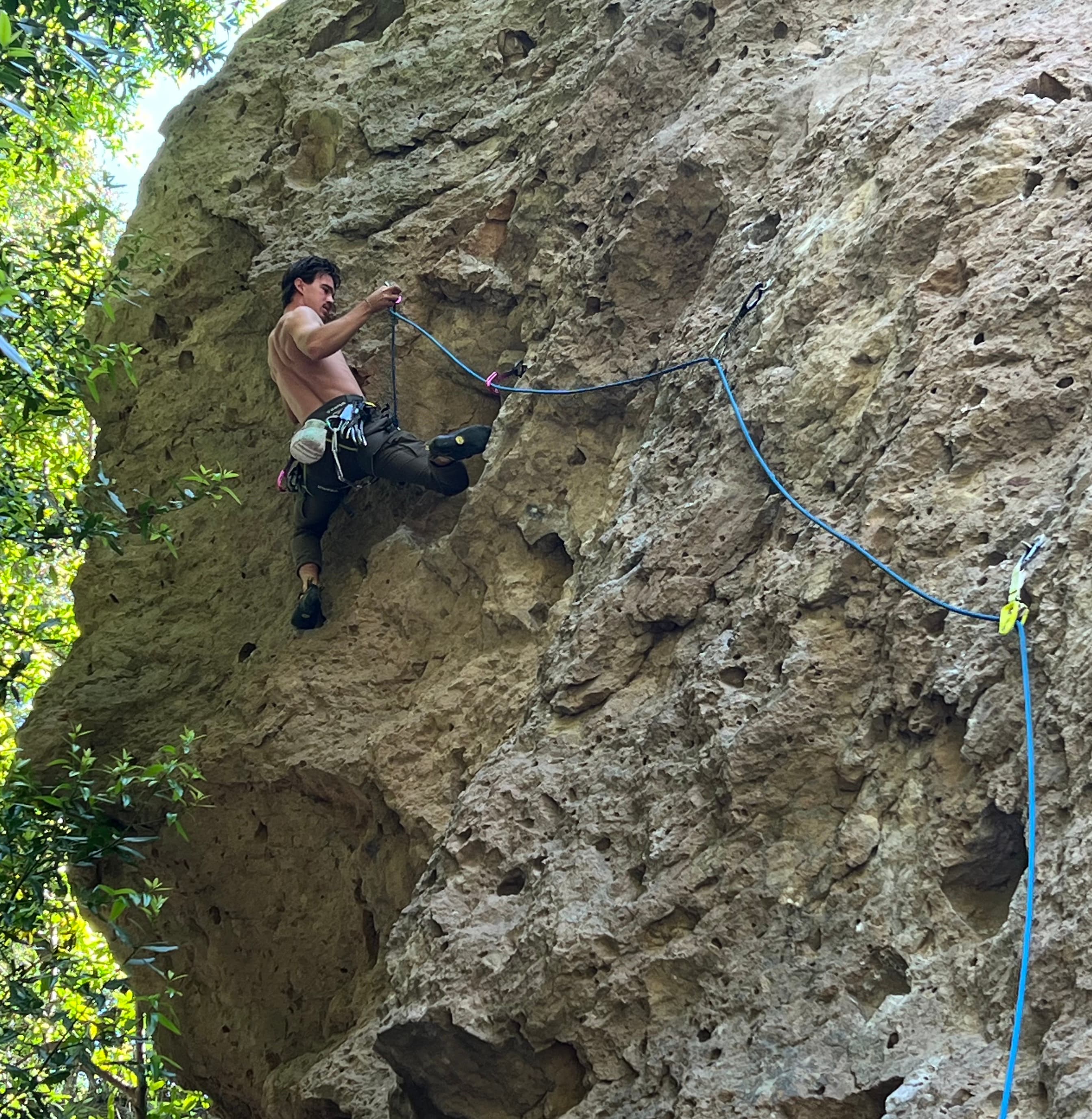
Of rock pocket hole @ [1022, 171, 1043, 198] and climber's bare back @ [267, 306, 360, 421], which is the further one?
climber's bare back @ [267, 306, 360, 421]

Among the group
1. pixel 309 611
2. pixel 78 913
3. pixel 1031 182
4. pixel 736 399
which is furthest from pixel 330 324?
pixel 78 913

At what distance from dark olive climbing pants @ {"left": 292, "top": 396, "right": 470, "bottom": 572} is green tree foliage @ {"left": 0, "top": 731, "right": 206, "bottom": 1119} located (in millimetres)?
965

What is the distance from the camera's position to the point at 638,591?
3727 millimetres

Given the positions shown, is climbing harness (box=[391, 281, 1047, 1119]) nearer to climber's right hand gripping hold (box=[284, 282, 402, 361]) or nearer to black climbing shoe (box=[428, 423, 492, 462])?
black climbing shoe (box=[428, 423, 492, 462])

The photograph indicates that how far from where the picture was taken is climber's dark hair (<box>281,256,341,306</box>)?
5559 mm

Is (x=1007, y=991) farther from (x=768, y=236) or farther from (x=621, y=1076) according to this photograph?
(x=768, y=236)

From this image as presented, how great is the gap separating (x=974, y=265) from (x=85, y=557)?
174 inches

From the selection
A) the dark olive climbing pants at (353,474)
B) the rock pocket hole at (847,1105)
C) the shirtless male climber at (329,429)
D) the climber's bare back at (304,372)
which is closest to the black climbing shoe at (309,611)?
the shirtless male climber at (329,429)

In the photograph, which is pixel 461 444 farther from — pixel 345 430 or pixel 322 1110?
pixel 322 1110

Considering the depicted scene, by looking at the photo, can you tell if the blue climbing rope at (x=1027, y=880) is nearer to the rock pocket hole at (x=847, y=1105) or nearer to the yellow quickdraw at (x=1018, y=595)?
the yellow quickdraw at (x=1018, y=595)

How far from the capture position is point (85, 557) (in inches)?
242

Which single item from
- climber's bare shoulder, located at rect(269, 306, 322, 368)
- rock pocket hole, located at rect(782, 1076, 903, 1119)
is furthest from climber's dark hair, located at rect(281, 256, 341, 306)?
rock pocket hole, located at rect(782, 1076, 903, 1119)

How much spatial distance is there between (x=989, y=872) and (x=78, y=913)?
444 centimetres

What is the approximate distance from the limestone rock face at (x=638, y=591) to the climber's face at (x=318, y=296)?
18cm
